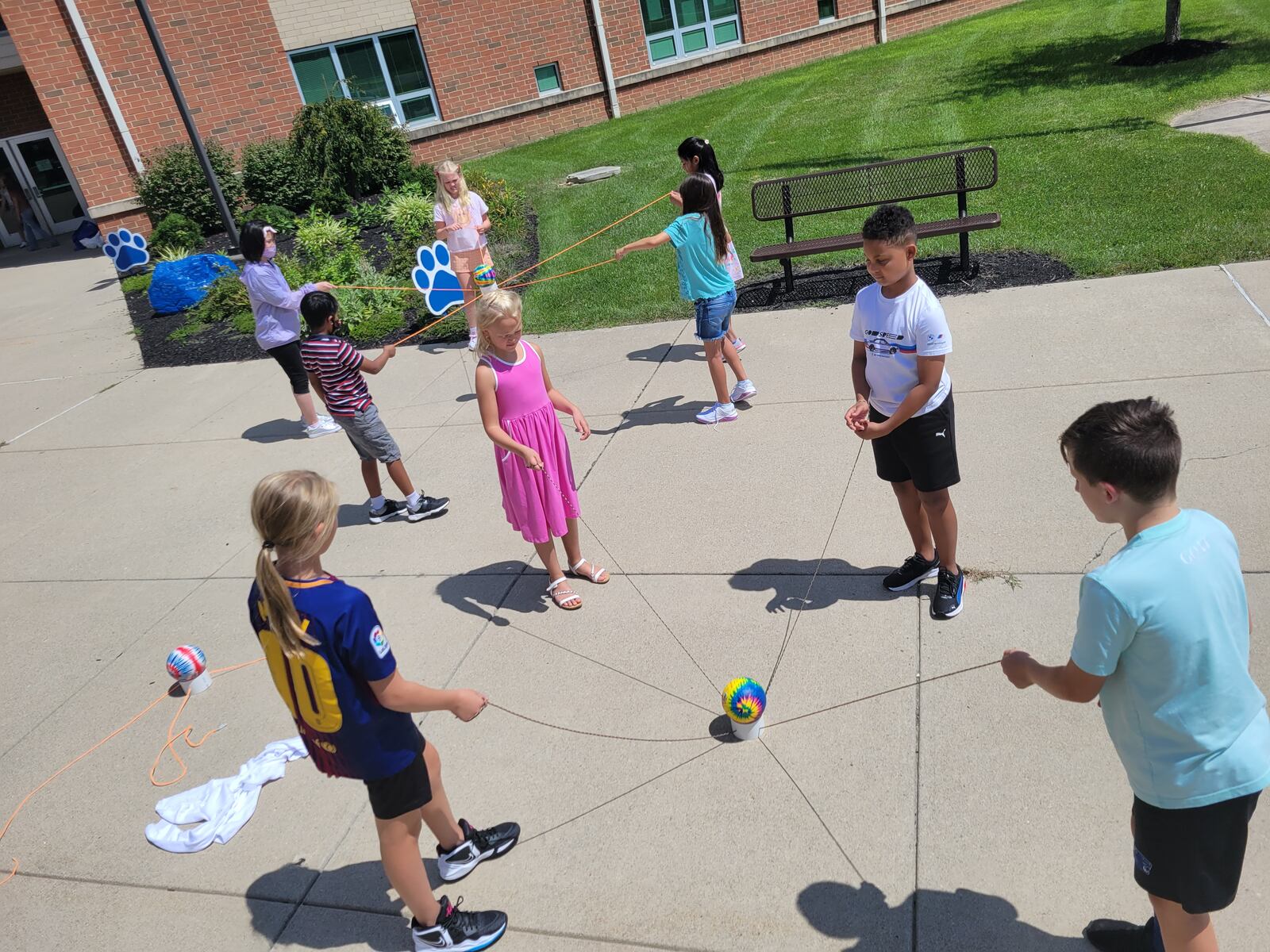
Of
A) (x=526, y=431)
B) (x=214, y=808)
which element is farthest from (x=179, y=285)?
(x=214, y=808)

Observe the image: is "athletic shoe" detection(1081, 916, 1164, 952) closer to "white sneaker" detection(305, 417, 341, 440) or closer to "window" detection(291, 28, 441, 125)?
"white sneaker" detection(305, 417, 341, 440)

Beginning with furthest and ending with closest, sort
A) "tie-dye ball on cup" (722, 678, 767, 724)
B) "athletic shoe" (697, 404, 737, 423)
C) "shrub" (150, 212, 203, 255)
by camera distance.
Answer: "shrub" (150, 212, 203, 255)
"athletic shoe" (697, 404, 737, 423)
"tie-dye ball on cup" (722, 678, 767, 724)

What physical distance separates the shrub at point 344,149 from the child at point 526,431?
478 inches

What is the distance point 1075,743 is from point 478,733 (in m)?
2.37

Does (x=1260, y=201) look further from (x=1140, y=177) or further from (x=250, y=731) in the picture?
(x=250, y=731)

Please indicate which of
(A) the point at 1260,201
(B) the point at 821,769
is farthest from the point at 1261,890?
(A) the point at 1260,201

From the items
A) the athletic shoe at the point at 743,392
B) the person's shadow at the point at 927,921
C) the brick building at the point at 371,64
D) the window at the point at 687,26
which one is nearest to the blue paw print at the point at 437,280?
the athletic shoe at the point at 743,392

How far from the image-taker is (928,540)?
4.33m

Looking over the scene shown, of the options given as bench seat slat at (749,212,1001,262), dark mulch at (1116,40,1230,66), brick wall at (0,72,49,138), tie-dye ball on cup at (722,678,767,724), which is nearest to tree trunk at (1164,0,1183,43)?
dark mulch at (1116,40,1230,66)

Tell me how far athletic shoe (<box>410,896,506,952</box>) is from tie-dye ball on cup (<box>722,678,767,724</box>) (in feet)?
3.68

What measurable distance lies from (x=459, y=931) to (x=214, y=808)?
57.2 inches

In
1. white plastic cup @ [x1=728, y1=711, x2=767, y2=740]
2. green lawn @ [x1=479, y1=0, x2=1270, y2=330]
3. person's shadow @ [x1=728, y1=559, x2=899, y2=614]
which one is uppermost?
green lawn @ [x1=479, y1=0, x2=1270, y2=330]

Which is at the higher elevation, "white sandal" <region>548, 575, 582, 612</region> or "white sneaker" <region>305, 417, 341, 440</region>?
"white sneaker" <region>305, 417, 341, 440</region>

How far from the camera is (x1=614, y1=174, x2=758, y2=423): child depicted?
20.2ft
